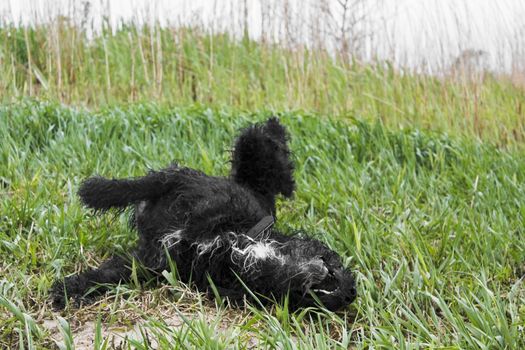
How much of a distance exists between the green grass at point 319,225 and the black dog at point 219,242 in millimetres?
92

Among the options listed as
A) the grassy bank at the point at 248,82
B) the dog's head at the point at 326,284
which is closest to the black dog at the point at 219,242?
the dog's head at the point at 326,284

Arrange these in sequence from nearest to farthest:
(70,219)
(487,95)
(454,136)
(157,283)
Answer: (157,283) < (70,219) < (454,136) < (487,95)

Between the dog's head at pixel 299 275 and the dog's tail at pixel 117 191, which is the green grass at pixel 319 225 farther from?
the dog's tail at pixel 117 191

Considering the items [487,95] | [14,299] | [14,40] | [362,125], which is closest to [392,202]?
[362,125]

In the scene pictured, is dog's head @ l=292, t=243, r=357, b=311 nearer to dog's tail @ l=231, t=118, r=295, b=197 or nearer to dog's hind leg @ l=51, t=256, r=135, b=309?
dog's tail @ l=231, t=118, r=295, b=197

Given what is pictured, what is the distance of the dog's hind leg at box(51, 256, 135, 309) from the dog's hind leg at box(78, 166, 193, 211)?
9.9 inches

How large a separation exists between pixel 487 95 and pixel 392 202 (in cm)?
324

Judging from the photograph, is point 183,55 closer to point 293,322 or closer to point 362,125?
point 362,125

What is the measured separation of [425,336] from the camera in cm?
238

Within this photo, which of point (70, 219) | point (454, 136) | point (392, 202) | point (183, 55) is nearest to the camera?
point (70, 219)

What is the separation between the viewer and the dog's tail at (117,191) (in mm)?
2510

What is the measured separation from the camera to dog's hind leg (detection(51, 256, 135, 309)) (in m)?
2.43

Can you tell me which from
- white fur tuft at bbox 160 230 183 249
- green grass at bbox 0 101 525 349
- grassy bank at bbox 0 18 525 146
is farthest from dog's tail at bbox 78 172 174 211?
grassy bank at bbox 0 18 525 146

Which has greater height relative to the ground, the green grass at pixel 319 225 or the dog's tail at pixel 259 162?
the dog's tail at pixel 259 162
